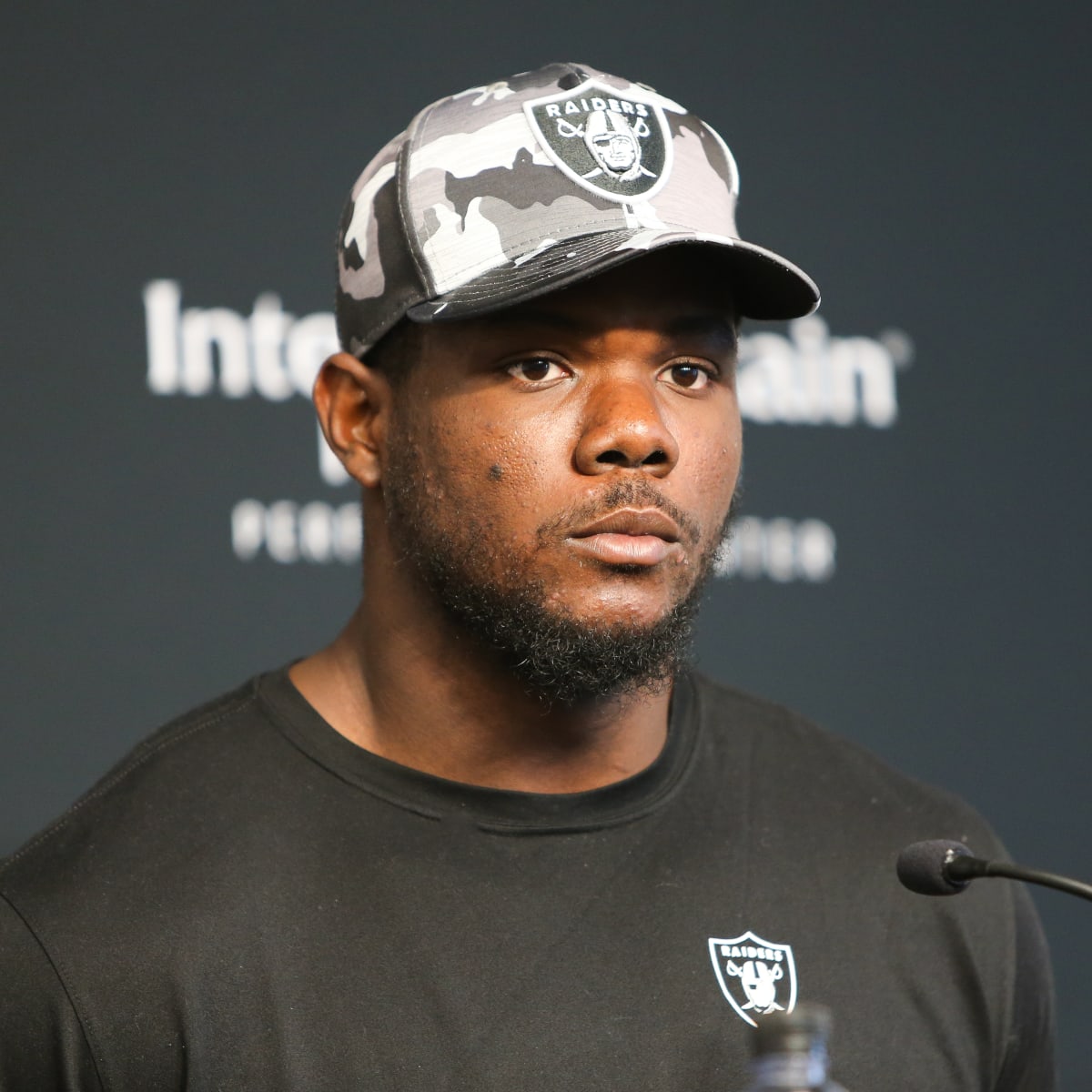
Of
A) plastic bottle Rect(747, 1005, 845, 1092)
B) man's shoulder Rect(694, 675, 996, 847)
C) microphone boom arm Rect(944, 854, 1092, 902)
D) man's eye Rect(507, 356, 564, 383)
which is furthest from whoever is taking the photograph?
man's shoulder Rect(694, 675, 996, 847)

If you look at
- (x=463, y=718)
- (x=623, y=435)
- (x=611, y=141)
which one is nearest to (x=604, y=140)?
(x=611, y=141)

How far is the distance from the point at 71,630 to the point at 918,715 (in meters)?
1.20

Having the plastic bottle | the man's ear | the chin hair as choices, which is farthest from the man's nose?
the plastic bottle

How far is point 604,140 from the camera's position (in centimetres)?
137

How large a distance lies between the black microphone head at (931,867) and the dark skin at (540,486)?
315mm

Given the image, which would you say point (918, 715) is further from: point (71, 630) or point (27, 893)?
point (27, 893)

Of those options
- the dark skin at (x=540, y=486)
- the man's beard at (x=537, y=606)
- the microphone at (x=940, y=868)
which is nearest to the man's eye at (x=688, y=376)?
the dark skin at (x=540, y=486)

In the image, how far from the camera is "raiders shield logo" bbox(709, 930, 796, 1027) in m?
1.34

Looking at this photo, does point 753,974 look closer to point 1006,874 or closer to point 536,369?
point 1006,874

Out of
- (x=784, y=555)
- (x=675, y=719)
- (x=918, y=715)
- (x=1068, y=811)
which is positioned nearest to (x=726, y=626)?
(x=784, y=555)

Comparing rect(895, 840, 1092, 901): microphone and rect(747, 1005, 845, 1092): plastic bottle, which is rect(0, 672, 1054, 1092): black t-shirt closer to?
rect(895, 840, 1092, 901): microphone

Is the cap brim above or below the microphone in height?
above

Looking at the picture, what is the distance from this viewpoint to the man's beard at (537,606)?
130cm

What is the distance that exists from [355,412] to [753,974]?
591 millimetres
